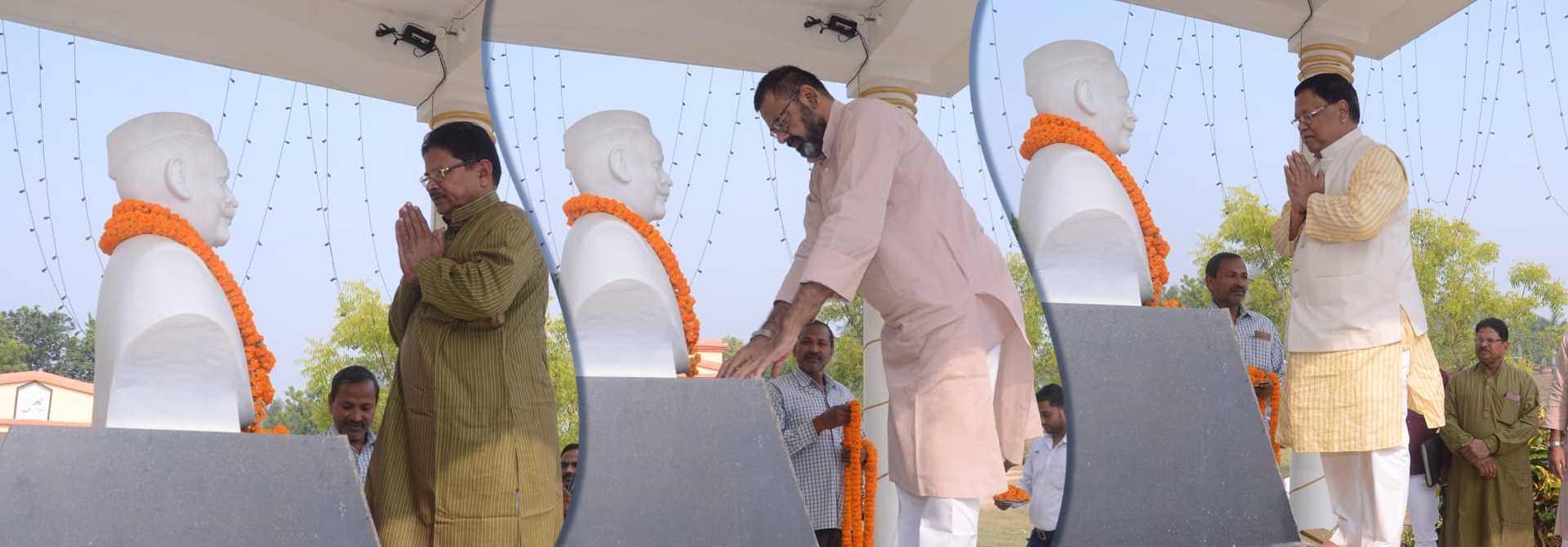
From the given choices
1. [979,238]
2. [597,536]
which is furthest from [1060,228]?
[597,536]

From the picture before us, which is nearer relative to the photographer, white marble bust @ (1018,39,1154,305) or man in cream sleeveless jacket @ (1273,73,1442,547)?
white marble bust @ (1018,39,1154,305)

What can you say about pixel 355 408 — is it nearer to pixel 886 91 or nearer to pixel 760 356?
pixel 760 356

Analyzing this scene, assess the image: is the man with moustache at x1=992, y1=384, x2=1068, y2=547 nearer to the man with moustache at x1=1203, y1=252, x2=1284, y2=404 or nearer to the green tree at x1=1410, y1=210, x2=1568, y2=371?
the man with moustache at x1=1203, y1=252, x2=1284, y2=404

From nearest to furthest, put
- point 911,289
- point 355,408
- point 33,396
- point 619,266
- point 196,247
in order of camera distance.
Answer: point 911,289
point 619,266
point 196,247
point 355,408
point 33,396

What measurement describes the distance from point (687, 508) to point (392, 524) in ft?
2.23

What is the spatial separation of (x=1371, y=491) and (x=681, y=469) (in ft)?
6.25

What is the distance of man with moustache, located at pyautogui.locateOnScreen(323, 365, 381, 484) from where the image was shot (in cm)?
486

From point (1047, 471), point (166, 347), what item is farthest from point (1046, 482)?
point (166, 347)

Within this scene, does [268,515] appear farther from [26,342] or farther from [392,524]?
[26,342]

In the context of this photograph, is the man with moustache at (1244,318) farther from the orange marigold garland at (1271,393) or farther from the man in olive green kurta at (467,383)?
the man in olive green kurta at (467,383)

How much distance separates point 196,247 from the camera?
3785mm

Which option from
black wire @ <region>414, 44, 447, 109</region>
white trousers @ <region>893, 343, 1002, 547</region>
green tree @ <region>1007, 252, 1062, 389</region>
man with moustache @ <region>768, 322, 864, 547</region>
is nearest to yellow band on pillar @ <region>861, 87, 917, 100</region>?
man with moustache @ <region>768, 322, 864, 547</region>

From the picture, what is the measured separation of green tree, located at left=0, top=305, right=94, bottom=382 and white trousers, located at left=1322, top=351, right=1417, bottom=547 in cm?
502

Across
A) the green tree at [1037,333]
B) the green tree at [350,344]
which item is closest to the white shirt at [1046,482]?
the green tree at [1037,333]
